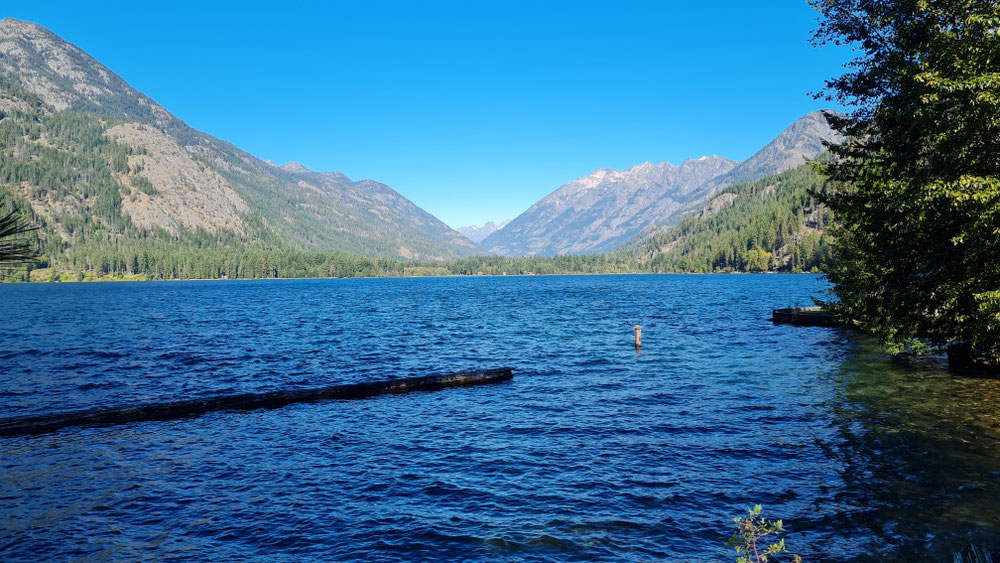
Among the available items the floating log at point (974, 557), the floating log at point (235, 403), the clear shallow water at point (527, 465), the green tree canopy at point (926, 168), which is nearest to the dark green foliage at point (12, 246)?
the clear shallow water at point (527, 465)

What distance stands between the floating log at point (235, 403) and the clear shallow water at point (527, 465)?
89 cm

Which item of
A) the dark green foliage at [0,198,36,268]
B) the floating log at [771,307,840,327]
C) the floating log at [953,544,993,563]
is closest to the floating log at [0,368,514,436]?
the dark green foliage at [0,198,36,268]

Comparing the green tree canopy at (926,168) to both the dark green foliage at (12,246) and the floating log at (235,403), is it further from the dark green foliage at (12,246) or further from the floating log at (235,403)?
the dark green foliage at (12,246)

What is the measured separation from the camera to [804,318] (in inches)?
2359

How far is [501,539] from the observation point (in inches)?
530

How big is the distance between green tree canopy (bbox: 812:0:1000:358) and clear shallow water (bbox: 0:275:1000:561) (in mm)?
4564

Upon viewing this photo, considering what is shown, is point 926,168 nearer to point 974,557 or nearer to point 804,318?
point 974,557

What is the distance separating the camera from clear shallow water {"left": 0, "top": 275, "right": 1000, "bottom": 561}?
43.9 feet

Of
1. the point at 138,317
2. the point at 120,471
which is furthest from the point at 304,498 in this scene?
the point at 138,317

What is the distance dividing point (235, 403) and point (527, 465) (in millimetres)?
16888

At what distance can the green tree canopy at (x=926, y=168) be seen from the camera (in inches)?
725

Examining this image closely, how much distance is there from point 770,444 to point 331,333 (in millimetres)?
52527

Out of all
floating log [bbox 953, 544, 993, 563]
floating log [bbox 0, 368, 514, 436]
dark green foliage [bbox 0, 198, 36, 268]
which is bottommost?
floating log [bbox 0, 368, 514, 436]

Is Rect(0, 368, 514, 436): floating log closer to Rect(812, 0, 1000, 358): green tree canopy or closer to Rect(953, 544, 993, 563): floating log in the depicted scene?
Rect(812, 0, 1000, 358): green tree canopy
